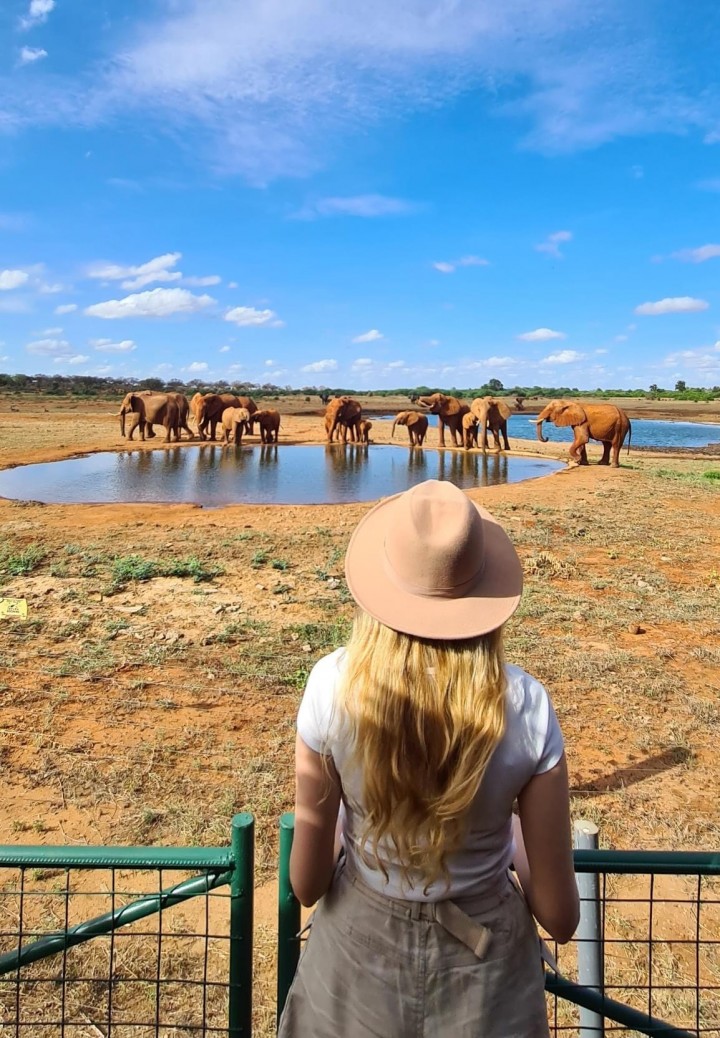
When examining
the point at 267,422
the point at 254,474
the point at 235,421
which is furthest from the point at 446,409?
the point at 254,474

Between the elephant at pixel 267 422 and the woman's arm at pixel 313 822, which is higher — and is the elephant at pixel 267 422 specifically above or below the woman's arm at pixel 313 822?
above

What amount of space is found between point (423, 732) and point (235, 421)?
2931cm

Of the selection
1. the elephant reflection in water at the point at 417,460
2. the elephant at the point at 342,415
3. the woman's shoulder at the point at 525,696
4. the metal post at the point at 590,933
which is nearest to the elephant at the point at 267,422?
the elephant at the point at 342,415

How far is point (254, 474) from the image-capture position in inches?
812

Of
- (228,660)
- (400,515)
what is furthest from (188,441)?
(400,515)

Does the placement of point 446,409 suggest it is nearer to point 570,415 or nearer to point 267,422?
point 267,422

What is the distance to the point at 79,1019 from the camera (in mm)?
2572

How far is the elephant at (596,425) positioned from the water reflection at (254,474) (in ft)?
4.05

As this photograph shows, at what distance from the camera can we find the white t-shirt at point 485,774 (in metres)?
1.33

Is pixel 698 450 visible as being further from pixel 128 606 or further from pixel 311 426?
pixel 128 606

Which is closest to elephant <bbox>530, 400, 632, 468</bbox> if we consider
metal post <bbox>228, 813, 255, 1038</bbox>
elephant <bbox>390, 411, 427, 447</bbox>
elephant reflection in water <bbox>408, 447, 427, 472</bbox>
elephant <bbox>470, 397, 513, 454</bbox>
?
elephant <bbox>470, 397, 513, 454</bbox>

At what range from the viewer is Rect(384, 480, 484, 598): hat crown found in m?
1.37

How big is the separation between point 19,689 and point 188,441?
27.1 meters

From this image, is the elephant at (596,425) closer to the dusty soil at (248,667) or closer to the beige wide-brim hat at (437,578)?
the dusty soil at (248,667)
